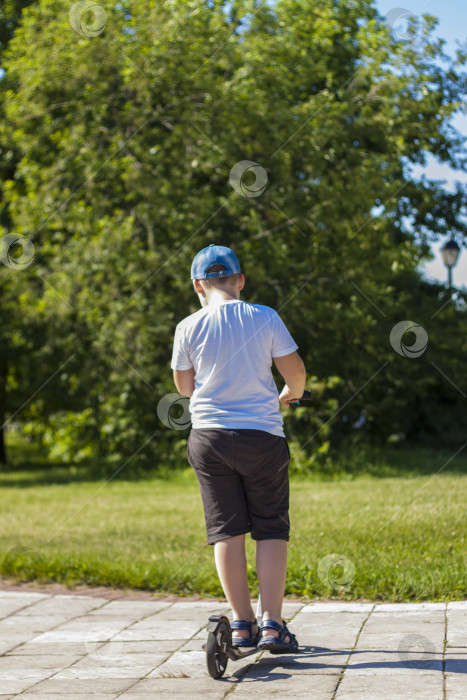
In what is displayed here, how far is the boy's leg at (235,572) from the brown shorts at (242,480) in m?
0.04

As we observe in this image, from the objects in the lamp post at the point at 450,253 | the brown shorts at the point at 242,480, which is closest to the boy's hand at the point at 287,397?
the brown shorts at the point at 242,480

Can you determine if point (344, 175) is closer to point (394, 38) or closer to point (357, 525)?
point (394, 38)

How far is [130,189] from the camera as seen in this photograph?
12648 millimetres

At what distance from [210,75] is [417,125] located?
3211 mm

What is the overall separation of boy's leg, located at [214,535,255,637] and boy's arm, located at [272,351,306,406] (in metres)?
0.63

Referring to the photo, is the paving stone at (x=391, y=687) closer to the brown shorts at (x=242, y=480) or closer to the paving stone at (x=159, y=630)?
the brown shorts at (x=242, y=480)

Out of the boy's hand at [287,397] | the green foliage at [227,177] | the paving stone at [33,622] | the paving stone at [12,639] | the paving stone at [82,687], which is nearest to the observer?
the paving stone at [82,687]

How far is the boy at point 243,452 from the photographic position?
3.46 m

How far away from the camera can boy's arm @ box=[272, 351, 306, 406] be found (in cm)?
354

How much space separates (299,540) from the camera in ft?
20.0

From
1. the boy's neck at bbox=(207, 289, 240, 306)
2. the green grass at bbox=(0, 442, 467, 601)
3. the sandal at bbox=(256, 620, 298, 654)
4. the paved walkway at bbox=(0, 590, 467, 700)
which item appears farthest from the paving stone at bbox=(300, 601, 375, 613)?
the boy's neck at bbox=(207, 289, 240, 306)

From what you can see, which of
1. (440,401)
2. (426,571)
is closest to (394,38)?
(440,401)

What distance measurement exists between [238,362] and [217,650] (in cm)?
113

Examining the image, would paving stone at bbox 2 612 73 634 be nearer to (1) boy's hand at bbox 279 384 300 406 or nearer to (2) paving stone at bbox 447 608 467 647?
(1) boy's hand at bbox 279 384 300 406
